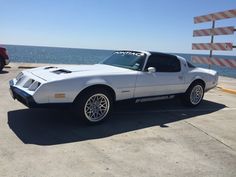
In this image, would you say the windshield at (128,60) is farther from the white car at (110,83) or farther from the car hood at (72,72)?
the car hood at (72,72)

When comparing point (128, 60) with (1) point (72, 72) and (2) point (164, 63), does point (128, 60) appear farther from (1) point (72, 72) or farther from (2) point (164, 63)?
(1) point (72, 72)

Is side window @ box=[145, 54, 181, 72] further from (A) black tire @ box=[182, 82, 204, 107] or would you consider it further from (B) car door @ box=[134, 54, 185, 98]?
(A) black tire @ box=[182, 82, 204, 107]

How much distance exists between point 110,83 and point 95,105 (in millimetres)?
515

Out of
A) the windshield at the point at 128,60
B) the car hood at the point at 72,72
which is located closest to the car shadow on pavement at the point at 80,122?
the car hood at the point at 72,72

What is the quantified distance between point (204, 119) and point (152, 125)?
4.65 feet

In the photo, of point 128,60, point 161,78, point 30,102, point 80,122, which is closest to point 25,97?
point 30,102

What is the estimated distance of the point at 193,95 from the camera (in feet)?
25.4

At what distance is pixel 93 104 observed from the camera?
5652mm

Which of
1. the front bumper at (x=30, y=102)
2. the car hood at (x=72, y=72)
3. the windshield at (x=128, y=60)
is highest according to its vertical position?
the windshield at (x=128, y=60)

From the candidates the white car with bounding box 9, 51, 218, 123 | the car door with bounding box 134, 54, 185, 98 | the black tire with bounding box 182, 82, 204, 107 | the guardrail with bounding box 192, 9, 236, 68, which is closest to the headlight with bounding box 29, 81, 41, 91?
the white car with bounding box 9, 51, 218, 123

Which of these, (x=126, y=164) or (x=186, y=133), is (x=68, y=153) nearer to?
(x=126, y=164)

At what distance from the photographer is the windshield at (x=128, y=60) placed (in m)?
6.55

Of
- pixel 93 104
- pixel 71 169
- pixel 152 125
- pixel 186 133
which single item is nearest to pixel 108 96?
pixel 93 104

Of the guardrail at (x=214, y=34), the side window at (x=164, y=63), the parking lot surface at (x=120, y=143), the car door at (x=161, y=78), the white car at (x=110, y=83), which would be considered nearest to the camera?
the parking lot surface at (x=120, y=143)
